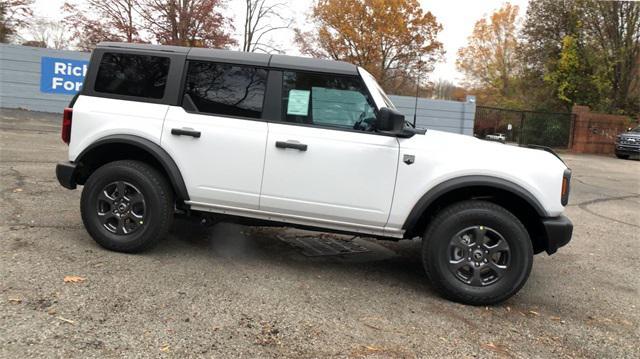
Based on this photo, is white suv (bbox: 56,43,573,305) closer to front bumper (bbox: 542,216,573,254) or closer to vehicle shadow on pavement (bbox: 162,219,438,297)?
front bumper (bbox: 542,216,573,254)

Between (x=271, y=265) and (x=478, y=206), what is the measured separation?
1875mm

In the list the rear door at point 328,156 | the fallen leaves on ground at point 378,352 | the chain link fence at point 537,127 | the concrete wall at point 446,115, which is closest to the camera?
the fallen leaves on ground at point 378,352

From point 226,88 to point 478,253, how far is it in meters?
2.50

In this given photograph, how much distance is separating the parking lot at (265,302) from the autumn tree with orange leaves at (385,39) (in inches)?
1275

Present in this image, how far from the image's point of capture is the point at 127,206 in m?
4.44

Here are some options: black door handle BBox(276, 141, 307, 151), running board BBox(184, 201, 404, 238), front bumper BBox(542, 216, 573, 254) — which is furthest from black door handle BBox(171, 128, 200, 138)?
front bumper BBox(542, 216, 573, 254)

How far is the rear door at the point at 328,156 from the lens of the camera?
410 centimetres

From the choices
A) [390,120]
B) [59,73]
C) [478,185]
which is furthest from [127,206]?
[59,73]

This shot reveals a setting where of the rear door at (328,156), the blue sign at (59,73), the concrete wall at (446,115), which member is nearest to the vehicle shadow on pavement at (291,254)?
the rear door at (328,156)

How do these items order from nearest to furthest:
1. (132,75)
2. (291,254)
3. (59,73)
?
(132,75) < (291,254) < (59,73)

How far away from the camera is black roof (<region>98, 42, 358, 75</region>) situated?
428 cm

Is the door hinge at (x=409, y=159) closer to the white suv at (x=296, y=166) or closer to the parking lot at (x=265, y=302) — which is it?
the white suv at (x=296, y=166)

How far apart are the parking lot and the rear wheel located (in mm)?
166

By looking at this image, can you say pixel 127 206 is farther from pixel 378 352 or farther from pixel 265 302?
pixel 378 352
